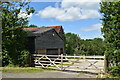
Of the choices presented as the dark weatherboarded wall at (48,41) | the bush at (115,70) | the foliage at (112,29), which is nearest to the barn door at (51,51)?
the dark weatherboarded wall at (48,41)

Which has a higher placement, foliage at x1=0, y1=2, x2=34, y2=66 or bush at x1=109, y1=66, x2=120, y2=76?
foliage at x1=0, y1=2, x2=34, y2=66

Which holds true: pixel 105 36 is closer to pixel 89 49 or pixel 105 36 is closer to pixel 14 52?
pixel 14 52

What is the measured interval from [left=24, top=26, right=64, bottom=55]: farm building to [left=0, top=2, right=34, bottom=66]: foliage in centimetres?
233

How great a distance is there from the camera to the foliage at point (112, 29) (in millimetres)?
8781

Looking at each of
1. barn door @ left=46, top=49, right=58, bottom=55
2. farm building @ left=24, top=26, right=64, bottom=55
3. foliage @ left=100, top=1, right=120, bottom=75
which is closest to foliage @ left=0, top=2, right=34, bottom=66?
farm building @ left=24, top=26, right=64, bottom=55

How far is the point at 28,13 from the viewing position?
14969mm

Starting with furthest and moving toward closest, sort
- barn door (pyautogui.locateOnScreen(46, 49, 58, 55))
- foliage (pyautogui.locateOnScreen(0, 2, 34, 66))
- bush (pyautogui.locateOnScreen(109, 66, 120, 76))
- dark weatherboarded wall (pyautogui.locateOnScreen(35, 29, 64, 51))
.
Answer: barn door (pyautogui.locateOnScreen(46, 49, 58, 55))
dark weatherboarded wall (pyautogui.locateOnScreen(35, 29, 64, 51))
foliage (pyautogui.locateOnScreen(0, 2, 34, 66))
bush (pyautogui.locateOnScreen(109, 66, 120, 76))

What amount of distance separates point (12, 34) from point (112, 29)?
8851mm

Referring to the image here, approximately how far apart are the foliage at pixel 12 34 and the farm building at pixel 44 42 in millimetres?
2327

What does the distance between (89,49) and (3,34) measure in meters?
28.3

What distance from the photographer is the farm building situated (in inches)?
680

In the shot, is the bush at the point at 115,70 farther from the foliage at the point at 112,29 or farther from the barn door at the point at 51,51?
the barn door at the point at 51,51

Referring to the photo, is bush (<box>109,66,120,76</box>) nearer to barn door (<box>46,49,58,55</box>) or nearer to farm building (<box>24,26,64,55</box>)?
farm building (<box>24,26,64,55</box>)

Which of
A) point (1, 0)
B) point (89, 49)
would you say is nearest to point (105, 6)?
point (1, 0)
